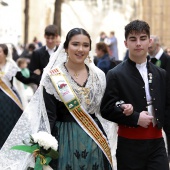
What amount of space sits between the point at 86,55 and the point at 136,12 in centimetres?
2585

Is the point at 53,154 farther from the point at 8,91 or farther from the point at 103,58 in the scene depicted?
the point at 103,58

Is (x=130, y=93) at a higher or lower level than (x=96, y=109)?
higher

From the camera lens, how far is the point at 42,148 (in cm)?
517

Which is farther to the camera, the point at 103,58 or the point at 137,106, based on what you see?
the point at 103,58

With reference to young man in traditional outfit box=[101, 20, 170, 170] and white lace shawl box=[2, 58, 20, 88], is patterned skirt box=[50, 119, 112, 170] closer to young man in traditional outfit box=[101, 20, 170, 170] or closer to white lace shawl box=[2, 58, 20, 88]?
young man in traditional outfit box=[101, 20, 170, 170]

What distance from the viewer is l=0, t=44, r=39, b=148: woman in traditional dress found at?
838cm

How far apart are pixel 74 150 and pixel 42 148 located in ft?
1.01

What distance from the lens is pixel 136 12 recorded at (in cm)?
3108

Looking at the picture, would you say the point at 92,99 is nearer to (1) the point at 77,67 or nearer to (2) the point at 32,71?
(1) the point at 77,67

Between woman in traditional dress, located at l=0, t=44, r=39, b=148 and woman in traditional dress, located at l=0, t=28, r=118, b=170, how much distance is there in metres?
2.74

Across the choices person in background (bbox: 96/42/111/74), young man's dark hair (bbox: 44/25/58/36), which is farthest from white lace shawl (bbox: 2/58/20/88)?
person in background (bbox: 96/42/111/74)

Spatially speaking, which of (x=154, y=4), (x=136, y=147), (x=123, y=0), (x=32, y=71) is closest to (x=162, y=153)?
(x=136, y=147)

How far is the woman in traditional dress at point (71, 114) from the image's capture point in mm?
5352

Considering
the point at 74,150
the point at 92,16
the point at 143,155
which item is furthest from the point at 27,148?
the point at 92,16
